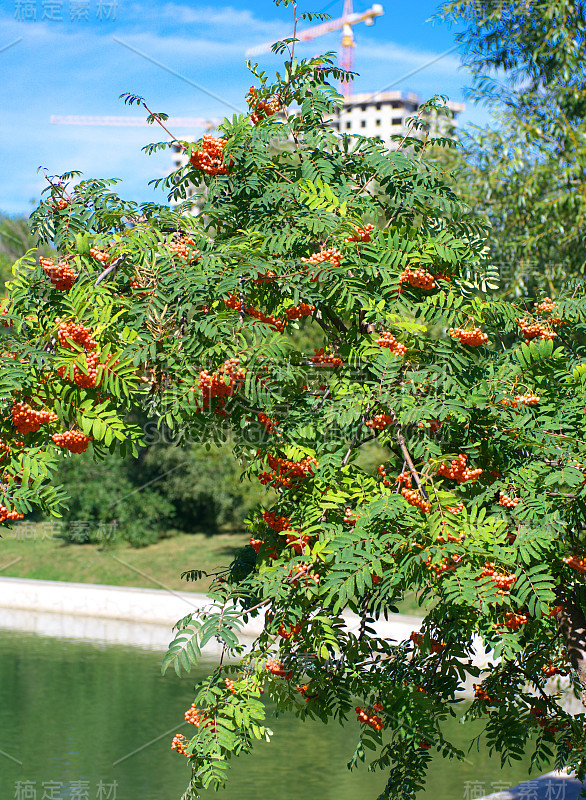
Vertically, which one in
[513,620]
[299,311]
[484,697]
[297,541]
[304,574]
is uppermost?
[299,311]

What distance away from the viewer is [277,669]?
3.95 meters

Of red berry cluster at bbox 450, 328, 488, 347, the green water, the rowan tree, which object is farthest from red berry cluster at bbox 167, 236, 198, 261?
the green water

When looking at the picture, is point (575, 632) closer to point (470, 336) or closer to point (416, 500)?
point (416, 500)

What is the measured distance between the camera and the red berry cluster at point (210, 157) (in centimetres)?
409

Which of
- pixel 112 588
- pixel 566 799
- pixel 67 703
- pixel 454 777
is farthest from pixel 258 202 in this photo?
pixel 112 588

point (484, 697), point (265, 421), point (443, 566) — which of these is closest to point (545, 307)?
→ point (265, 421)

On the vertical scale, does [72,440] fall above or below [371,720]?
above

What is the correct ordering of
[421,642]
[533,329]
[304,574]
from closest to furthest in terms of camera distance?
[304,574], [421,642], [533,329]

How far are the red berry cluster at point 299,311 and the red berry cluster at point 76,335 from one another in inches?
43.5

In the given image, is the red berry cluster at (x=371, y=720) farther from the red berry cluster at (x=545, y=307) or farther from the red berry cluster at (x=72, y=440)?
the red berry cluster at (x=545, y=307)

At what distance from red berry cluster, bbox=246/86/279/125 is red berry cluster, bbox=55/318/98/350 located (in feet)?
5.66

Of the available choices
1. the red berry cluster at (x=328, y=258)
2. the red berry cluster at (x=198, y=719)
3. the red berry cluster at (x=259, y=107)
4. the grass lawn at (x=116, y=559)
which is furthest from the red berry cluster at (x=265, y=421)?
the grass lawn at (x=116, y=559)

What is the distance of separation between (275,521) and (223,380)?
863 mm

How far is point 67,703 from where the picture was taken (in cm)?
1085
